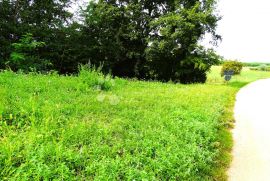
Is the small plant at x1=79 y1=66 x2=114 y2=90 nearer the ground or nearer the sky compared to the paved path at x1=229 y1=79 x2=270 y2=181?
nearer the sky

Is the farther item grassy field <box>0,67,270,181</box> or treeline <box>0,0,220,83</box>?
treeline <box>0,0,220,83</box>

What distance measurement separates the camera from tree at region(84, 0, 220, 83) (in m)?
25.0

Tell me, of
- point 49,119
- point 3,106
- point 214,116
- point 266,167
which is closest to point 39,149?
point 49,119

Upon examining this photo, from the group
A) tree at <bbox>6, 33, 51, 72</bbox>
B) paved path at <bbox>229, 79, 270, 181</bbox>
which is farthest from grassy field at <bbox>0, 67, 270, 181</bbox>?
tree at <bbox>6, 33, 51, 72</bbox>

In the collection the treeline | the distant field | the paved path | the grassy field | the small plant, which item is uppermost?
the treeline

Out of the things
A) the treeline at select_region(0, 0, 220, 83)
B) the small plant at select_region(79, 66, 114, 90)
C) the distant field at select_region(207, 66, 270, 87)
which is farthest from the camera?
the distant field at select_region(207, 66, 270, 87)

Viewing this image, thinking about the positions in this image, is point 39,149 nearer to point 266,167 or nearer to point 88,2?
point 266,167

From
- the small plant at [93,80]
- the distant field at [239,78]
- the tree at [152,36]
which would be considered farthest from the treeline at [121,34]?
the small plant at [93,80]

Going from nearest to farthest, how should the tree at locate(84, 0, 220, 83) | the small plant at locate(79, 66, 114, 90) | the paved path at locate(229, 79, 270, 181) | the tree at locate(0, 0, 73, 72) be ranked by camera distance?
the paved path at locate(229, 79, 270, 181) < the small plant at locate(79, 66, 114, 90) < the tree at locate(0, 0, 73, 72) < the tree at locate(84, 0, 220, 83)

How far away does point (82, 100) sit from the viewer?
8.71 metres

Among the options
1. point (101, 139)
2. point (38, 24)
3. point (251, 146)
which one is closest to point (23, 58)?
point (38, 24)

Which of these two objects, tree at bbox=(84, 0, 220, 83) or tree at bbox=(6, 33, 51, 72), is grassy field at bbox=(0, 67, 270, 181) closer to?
tree at bbox=(6, 33, 51, 72)

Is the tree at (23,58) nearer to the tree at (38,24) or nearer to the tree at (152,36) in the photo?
the tree at (38,24)

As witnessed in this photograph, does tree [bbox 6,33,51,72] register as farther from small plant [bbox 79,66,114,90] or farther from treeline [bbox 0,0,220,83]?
small plant [bbox 79,66,114,90]
